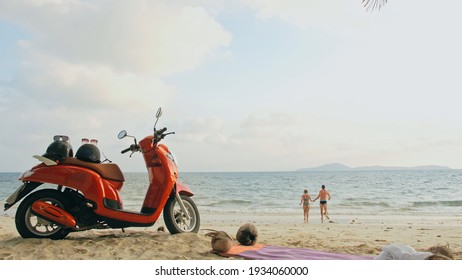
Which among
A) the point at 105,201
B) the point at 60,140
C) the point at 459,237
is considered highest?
the point at 60,140

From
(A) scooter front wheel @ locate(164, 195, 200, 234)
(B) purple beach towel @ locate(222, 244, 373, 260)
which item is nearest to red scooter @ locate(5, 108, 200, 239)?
(A) scooter front wheel @ locate(164, 195, 200, 234)

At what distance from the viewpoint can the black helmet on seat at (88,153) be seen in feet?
16.2

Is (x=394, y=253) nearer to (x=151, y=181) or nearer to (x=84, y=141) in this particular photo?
(x=151, y=181)

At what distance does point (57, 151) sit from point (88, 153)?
334 mm

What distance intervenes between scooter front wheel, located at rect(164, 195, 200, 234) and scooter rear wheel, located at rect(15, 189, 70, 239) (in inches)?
42.5

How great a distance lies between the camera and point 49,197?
462cm

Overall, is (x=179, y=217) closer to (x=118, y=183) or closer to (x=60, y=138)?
(x=118, y=183)

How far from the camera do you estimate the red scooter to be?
460cm

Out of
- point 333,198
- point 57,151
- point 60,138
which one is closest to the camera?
point 57,151

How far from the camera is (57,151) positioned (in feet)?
16.0

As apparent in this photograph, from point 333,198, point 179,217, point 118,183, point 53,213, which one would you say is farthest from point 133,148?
point 333,198

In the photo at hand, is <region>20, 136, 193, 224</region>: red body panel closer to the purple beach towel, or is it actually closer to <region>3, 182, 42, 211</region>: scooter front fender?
<region>3, 182, 42, 211</region>: scooter front fender
